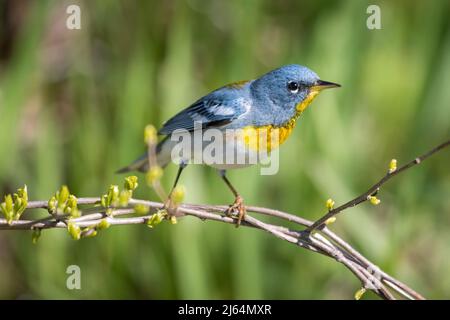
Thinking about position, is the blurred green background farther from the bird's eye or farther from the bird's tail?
the bird's eye

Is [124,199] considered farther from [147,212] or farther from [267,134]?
[267,134]

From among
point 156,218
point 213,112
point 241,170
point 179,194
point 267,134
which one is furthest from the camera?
point 241,170

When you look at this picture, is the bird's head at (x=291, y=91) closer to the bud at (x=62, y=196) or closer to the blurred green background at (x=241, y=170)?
the blurred green background at (x=241, y=170)

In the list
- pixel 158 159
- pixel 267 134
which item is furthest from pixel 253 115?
pixel 158 159

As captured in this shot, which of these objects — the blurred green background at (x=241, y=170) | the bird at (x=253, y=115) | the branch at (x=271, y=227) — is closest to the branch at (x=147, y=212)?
the branch at (x=271, y=227)

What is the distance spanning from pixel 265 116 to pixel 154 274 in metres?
1.36

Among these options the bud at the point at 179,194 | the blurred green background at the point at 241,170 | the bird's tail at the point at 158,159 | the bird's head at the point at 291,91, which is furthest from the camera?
the blurred green background at the point at 241,170

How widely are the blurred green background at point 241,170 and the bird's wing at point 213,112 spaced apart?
756 mm

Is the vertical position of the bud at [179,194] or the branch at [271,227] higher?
the bud at [179,194]

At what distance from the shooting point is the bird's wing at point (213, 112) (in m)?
2.58

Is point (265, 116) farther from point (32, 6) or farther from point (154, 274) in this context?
point (32, 6)

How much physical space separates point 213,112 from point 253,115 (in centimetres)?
18

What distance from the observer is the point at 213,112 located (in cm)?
265

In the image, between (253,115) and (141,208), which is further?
(253,115)
